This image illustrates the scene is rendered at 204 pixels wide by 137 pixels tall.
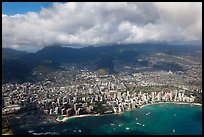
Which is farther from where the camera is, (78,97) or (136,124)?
(78,97)

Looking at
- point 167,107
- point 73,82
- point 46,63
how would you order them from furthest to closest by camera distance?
point 46,63 < point 73,82 < point 167,107

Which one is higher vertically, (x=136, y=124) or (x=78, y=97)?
(x=78, y=97)

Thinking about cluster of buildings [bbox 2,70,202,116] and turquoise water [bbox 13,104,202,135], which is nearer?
turquoise water [bbox 13,104,202,135]

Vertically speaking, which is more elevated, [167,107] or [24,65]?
[24,65]

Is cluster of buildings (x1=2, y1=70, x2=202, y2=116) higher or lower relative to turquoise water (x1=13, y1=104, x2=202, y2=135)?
higher

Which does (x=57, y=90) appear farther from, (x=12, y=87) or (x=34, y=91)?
(x=12, y=87)

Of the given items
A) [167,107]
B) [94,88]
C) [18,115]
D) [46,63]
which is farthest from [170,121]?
[46,63]
